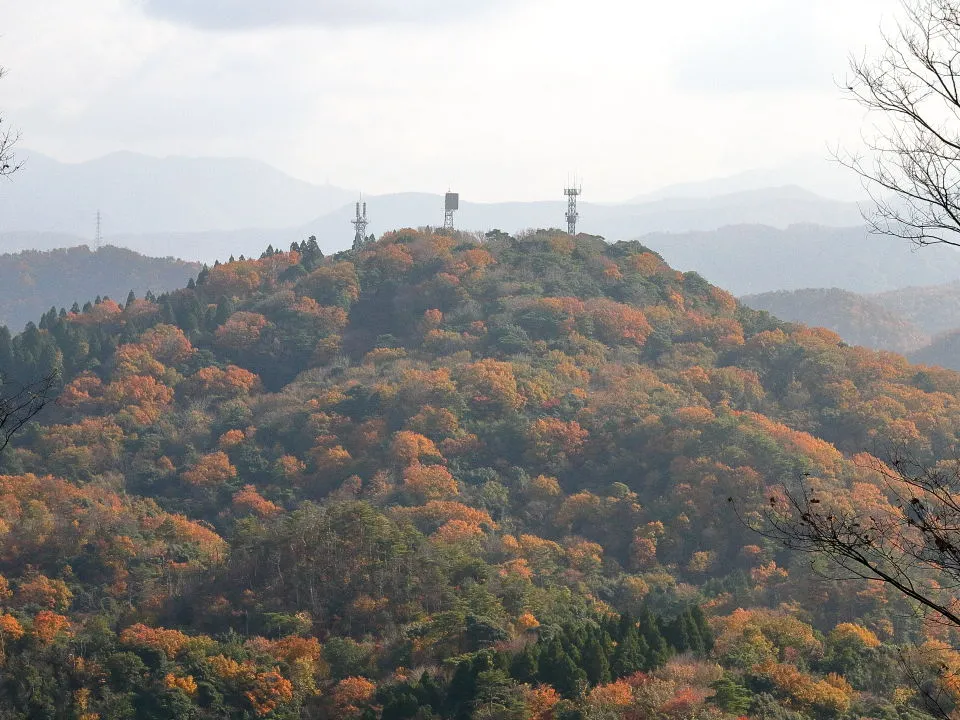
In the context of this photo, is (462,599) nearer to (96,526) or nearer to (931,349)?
(96,526)

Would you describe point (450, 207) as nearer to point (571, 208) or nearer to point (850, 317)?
point (571, 208)

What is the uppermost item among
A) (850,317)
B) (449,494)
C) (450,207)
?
(450,207)

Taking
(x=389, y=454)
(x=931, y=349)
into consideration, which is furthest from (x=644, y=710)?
(x=931, y=349)

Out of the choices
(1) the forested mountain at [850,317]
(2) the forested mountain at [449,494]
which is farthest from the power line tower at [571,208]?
(1) the forested mountain at [850,317]

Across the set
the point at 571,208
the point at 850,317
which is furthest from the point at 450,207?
the point at 850,317

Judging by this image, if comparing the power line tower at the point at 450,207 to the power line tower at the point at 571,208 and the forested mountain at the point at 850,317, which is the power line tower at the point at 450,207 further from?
the forested mountain at the point at 850,317
